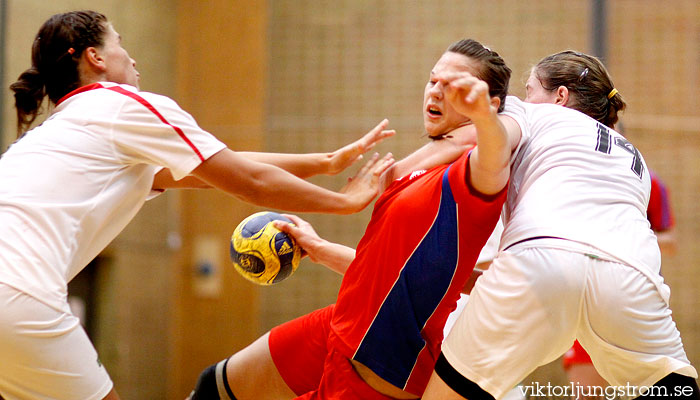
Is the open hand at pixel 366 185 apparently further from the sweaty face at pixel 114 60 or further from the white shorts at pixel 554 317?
the sweaty face at pixel 114 60

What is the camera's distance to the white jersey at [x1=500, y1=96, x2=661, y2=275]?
241 centimetres

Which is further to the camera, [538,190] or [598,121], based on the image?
[598,121]

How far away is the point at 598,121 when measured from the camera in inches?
115

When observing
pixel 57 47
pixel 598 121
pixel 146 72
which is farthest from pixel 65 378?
pixel 146 72

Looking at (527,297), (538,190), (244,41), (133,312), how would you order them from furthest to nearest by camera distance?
(244,41) < (133,312) < (538,190) < (527,297)

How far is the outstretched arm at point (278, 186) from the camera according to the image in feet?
8.93

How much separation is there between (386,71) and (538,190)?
18.8ft

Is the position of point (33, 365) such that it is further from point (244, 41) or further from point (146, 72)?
point (244, 41)

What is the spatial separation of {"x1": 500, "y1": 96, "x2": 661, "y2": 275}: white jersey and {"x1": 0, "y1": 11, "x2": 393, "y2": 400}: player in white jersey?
56cm

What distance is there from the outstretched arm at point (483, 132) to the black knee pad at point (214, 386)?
4.80ft

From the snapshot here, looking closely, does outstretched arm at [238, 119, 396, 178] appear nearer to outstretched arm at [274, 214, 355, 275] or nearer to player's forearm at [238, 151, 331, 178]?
player's forearm at [238, 151, 331, 178]

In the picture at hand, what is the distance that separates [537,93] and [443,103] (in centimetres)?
45

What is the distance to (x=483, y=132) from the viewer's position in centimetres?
218

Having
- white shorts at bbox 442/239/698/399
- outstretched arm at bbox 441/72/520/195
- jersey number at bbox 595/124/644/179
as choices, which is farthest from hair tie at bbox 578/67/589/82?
white shorts at bbox 442/239/698/399
